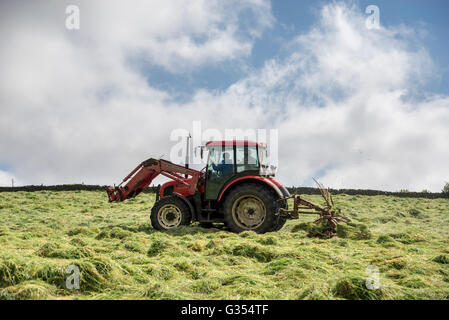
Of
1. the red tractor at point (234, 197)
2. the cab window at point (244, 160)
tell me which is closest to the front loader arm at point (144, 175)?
the red tractor at point (234, 197)

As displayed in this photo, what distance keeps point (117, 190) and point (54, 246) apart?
5783mm

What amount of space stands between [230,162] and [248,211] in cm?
151

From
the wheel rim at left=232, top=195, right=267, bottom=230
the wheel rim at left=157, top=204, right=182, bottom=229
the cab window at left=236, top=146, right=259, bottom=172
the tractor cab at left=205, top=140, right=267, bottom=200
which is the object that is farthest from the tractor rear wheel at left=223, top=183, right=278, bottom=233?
the wheel rim at left=157, top=204, right=182, bottom=229

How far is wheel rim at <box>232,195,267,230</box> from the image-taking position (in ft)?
36.1

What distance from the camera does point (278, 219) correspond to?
10.9 meters

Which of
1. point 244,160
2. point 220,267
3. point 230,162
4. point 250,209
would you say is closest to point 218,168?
point 230,162

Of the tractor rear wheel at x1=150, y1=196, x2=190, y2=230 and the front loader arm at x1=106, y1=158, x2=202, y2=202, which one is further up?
the front loader arm at x1=106, y1=158, x2=202, y2=202

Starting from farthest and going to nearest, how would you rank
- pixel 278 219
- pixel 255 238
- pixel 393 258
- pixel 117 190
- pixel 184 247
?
pixel 117 190, pixel 278 219, pixel 255 238, pixel 184 247, pixel 393 258

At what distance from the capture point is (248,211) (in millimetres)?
11094

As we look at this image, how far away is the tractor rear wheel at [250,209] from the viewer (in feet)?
35.2

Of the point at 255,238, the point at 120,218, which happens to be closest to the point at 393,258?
the point at 255,238

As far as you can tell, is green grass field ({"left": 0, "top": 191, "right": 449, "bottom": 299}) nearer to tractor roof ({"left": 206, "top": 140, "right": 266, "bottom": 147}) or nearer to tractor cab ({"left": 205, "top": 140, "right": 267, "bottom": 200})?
tractor cab ({"left": 205, "top": 140, "right": 267, "bottom": 200})
